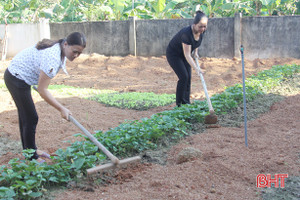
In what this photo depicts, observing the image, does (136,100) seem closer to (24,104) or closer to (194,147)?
(194,147)

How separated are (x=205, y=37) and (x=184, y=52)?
761 centimetres

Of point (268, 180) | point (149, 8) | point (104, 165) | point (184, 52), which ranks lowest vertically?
point (268, 180)

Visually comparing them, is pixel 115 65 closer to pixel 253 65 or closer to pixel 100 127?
pixel 253 65

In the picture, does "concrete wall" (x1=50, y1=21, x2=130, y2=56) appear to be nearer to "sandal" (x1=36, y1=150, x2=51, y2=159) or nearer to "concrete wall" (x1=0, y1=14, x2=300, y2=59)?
"concrete wall" (x1=0, y1=14, x2=300, y2=59)

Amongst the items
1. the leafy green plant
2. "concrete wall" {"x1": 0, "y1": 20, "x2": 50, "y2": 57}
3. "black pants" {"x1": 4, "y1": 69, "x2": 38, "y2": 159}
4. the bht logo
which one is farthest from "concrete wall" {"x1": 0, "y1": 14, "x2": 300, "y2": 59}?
"black pants" {"x1": 4, "y1": 69, "x2": 38, "y2": 159}

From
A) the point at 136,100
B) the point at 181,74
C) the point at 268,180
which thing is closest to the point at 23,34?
the point at 136,100

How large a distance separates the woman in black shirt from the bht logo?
2390 millimetres

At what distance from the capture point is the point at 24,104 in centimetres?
379

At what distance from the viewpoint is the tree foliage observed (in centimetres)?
1436

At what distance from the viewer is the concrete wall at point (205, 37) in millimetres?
12320

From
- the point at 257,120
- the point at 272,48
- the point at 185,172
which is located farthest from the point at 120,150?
the point at 272,48

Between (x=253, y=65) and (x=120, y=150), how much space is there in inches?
358

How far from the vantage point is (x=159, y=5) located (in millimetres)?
14414

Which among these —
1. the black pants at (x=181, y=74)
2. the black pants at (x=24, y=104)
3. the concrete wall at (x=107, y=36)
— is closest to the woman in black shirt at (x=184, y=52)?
the black pants at (x=181, y=74)
